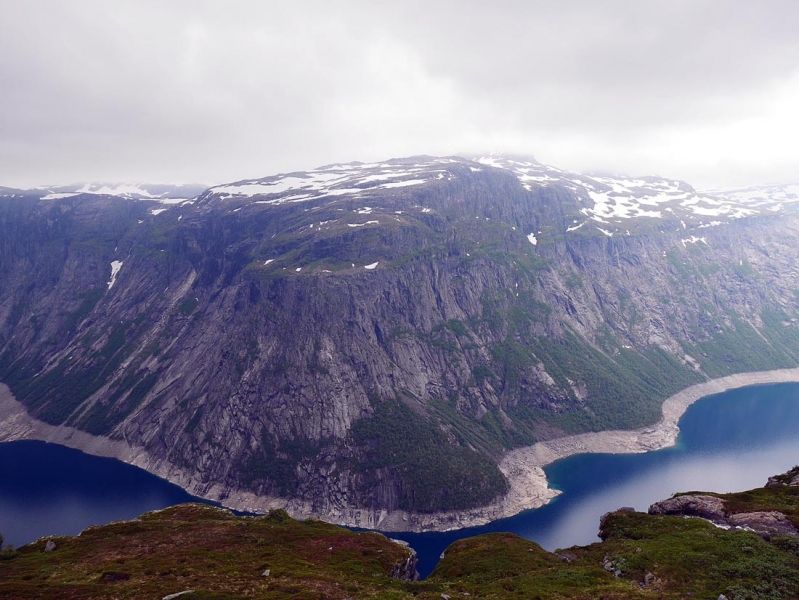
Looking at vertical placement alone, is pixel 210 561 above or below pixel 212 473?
above

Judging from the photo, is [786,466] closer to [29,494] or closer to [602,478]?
[602,478]

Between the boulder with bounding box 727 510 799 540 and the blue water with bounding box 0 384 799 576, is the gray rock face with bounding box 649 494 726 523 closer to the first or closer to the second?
the boulder with bounding box 727 510 799 540

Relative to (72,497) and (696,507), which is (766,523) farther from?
(72,497)

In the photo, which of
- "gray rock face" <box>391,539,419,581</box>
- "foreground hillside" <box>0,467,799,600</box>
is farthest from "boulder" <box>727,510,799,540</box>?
"gray rock face" <box>391,539,419,581</box>

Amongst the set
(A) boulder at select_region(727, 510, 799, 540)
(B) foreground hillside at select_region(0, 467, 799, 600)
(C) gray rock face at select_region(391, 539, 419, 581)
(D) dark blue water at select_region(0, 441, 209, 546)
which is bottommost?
(D) dark blue water at select_region(0, 441, 209, 546)

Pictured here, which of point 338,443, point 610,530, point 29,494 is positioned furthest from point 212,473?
point 610,530

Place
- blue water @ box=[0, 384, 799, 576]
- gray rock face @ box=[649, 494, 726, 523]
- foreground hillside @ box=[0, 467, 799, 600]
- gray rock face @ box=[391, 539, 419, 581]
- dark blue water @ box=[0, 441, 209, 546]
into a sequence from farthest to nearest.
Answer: dark blue water @ box=[0, 441, 209, 546]
blue water @ box=[0, 384, 799, 576]
gray rock face @ box=[391, 539, 419, 581]
gray rock face @ box=[649, 494, 726, 523]
foreground hillside @ box=[0, 467, 799, 600]

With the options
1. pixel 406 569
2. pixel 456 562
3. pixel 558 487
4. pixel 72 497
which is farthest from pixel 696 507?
pixel 72 497

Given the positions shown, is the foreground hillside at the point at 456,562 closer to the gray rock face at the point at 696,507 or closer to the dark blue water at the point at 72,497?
the gray rock face at the point at 696,507
